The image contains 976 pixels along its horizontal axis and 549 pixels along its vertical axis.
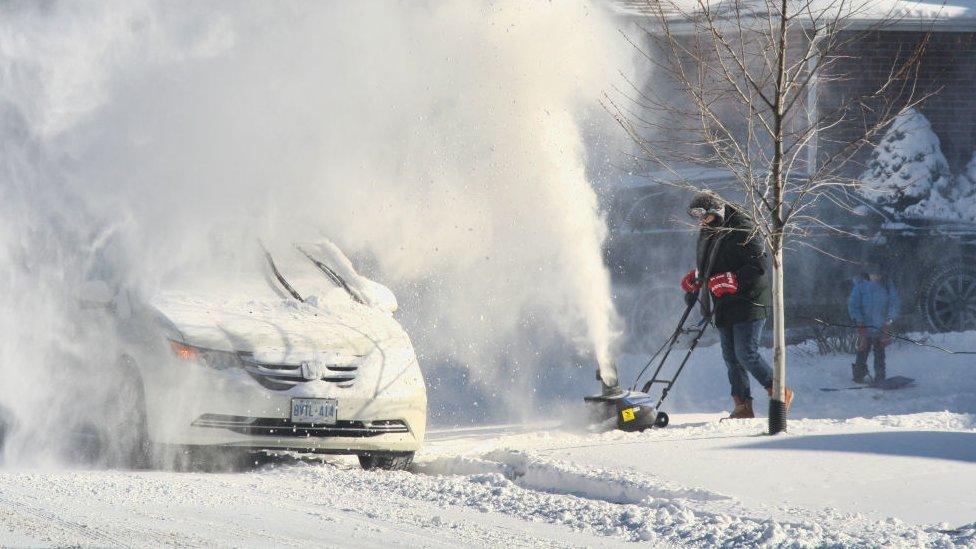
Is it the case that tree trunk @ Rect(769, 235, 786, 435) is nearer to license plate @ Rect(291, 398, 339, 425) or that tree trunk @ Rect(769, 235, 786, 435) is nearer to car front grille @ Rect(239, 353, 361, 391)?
car front grille @ Rect(239, 353, 361, 391)

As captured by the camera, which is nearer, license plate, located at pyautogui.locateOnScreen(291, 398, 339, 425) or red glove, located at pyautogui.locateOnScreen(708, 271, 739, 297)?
license plate, located at pyautogui.locateOnScreen(291, 398, 339, 425)

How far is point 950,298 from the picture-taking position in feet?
56.1

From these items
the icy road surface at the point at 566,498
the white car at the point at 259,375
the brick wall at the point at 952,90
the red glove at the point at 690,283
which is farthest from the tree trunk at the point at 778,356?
the brick wall at the point at 952,90

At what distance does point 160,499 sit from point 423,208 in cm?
590

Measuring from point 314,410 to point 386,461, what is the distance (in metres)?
0.83

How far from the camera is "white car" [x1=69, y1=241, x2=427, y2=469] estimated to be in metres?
7.16

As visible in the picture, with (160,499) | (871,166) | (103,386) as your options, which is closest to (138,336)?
(103,386)

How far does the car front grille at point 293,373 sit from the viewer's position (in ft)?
24.1

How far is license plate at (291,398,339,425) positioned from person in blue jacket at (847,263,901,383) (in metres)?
8.48

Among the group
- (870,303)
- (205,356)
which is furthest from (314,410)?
(870,303)

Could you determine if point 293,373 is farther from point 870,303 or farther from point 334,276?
point 870,303

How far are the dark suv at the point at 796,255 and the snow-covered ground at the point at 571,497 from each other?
23.5ft

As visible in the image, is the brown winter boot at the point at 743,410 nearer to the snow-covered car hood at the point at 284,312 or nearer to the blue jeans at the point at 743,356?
the blue jeans at the point at 743,356

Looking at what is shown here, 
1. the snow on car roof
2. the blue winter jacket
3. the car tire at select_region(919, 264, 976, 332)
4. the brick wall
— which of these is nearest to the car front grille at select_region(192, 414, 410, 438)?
the snow on car roof
